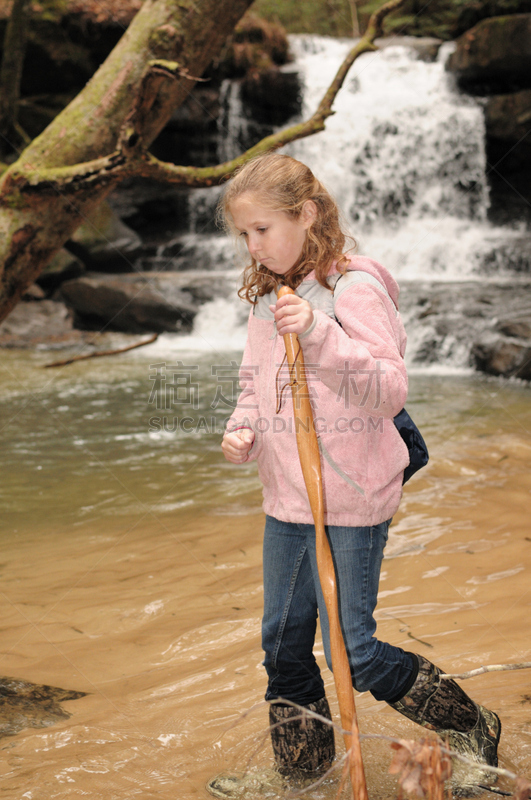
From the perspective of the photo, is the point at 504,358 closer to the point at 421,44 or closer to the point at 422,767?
the point at 422,767

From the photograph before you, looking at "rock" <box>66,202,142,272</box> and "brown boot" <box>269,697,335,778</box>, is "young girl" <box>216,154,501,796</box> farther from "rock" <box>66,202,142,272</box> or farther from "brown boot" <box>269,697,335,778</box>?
"rock" <box>66,202,142,272</box>

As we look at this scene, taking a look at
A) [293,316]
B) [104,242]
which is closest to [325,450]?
[293,316]

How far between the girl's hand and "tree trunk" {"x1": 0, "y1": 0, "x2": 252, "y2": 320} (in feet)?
6.90

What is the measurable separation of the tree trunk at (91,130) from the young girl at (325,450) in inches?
72.9

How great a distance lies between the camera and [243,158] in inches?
117

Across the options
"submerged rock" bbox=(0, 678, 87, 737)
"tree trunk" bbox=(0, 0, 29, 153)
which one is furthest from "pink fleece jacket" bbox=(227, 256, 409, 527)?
"tree trunk" bbox=(0, 0, 29, 153)

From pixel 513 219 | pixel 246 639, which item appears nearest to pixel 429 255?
pixel 513 219

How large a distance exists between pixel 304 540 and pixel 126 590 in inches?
61.8

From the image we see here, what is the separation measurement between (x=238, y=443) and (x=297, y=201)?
2.10 feet

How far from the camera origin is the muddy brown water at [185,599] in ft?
6.50

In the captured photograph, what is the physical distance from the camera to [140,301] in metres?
11.2

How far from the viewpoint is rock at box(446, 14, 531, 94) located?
12.5 metres

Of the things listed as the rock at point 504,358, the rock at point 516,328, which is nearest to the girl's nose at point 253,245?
the rock at point 504,358

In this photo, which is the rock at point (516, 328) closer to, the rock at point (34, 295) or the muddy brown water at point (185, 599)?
the muddy brown water at point (185, 599)
